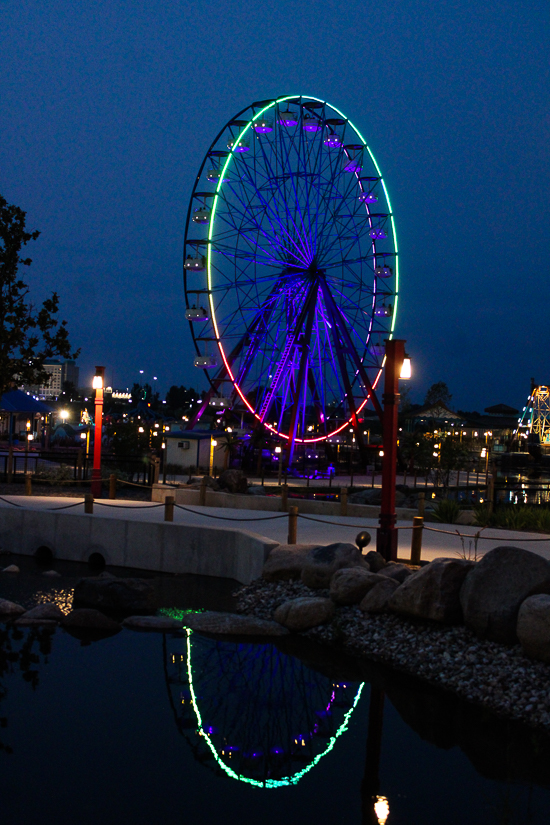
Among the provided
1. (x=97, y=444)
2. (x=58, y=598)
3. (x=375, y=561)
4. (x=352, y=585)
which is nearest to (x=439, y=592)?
(x=352, y=585)

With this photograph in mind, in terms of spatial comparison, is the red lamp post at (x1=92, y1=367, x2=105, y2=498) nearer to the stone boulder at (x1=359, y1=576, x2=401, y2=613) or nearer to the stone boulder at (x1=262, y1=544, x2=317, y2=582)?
the stone boulder at (x1=262, y1=544, x2=317, y2=582)

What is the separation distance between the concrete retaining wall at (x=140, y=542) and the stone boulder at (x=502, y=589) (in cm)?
431

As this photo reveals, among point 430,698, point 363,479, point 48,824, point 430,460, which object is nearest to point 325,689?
point 430,698

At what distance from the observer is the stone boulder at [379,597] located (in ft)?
32.9

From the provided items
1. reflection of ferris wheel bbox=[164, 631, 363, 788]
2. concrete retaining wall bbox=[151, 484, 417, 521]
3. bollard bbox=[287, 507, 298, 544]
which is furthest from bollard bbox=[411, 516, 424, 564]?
concrete retaining wall bbox=[151, 484, 417, 521]

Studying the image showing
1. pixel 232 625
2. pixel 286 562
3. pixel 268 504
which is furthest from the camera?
pixel 268 504

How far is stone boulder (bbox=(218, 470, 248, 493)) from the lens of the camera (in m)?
22.7

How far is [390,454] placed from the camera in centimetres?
1204

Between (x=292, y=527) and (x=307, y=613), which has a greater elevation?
(x=292, y=527)

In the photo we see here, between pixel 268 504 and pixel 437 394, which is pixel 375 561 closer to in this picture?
pixel 268 504

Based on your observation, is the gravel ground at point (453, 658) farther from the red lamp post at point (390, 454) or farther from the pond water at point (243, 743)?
the red lamp post at point (390, 454)

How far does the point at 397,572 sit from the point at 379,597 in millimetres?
775

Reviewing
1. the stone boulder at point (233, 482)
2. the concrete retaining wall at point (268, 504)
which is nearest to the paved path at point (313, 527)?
the concrete retaining wall at point (268, 504)

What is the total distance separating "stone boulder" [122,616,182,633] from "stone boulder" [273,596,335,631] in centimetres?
143
